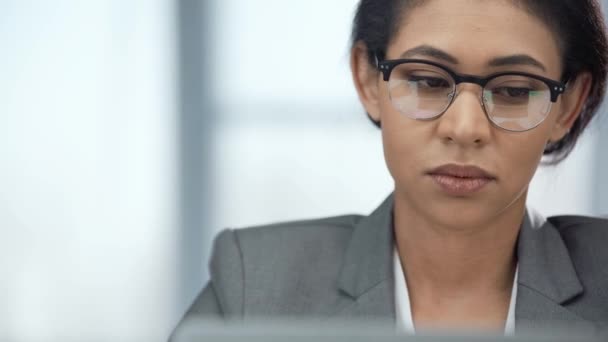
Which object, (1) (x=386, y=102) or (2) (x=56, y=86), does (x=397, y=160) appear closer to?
(1) (x=386, y=102)

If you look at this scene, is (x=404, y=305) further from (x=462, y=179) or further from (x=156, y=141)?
(x=156, y=141)

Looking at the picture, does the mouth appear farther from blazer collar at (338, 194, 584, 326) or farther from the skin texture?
blazer collar at (338, 194, 584, 326)

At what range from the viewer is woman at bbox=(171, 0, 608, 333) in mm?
1122

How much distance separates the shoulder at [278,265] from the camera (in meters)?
1.31

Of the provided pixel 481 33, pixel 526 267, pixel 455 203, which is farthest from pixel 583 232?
pixel 481 33

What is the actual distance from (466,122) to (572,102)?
28 centimetres

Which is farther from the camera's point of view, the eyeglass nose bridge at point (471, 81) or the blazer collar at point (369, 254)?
the blazer collar at point (369, 254)

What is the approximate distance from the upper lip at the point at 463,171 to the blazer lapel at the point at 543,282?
9.0 inches

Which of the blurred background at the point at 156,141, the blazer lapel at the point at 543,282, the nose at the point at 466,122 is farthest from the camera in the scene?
the blurred background at the point at 156,141

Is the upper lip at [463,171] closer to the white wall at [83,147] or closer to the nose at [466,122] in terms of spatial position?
the nose at [466,122]

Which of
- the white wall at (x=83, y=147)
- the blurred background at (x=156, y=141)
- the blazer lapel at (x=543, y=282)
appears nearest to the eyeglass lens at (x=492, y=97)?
the blazer lapel at (x=543, y=282)

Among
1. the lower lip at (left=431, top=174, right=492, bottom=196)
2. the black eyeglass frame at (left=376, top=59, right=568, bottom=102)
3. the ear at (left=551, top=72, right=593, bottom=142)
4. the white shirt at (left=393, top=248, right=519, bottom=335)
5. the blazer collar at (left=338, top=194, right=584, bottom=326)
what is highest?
the black eyeglass frame at (left=376, top=59, right=568, bottom=102)

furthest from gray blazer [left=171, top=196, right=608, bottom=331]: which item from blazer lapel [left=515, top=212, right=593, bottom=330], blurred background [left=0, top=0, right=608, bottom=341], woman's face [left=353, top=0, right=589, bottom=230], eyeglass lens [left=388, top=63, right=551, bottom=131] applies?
blurred background [left=0, top=0, right=608, bottom=341]

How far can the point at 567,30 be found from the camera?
47.0 inches
